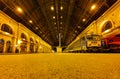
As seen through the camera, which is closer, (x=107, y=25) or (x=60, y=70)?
(x=60, y=70)

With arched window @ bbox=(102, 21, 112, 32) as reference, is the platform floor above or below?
below

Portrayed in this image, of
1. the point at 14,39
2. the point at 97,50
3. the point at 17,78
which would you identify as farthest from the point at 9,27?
the point at 17,78

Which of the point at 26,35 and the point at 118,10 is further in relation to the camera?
the point at 26,35

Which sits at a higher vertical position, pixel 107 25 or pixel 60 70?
Result: pixel 107 25

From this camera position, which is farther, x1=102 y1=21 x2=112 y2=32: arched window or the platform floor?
x1=102 y1=21 x2=112 y2=32: arched window

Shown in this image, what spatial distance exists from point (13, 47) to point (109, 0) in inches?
681

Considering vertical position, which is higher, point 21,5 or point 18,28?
point 21,5

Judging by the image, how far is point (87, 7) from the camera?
16891mm

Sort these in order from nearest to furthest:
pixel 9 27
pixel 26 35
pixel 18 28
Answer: pixel 9 27, pixel 18 28, pixel 26 35

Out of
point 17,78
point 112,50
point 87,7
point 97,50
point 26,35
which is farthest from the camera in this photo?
point 26,35

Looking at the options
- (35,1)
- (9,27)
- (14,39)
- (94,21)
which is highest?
(35,1)

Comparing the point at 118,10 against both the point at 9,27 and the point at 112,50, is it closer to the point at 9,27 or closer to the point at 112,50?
the point at 112,50

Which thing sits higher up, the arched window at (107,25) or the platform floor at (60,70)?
the arched window at (107,25)

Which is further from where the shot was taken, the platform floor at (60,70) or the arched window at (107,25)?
the arched window at (107,25)
